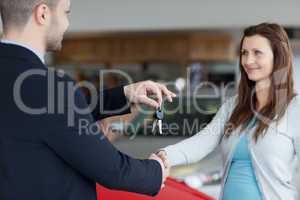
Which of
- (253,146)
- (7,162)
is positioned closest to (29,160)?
(7,162)

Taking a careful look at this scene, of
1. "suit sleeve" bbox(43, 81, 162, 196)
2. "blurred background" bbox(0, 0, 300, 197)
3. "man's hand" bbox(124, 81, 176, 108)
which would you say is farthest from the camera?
"blurred background" bbox(0, 0, 300, 197)

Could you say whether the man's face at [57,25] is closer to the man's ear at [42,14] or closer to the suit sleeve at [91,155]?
the man's ear at [42,14]

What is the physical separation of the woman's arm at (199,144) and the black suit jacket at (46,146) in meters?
0.48

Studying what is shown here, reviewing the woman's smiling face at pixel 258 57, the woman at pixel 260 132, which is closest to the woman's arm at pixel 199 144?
the woman at pixel 260 132

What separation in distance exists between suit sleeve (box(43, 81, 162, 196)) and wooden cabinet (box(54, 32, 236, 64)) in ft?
18.8

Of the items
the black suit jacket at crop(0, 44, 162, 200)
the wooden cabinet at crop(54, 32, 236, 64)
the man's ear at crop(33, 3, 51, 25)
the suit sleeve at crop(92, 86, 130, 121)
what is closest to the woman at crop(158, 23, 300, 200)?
the suit sleeve at crop(92, 86, 130, 121)

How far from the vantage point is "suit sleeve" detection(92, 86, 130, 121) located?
127 centimetres

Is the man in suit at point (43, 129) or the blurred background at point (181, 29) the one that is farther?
the blurred background at point (181, 29)

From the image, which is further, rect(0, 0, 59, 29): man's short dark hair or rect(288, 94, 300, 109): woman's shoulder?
rect(288, 94, 300, 109): woman's shoulder

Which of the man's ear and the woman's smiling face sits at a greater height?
the man's ear

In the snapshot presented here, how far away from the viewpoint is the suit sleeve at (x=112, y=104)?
1.27 m

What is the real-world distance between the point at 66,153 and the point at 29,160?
82 mm

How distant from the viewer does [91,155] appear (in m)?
0.92

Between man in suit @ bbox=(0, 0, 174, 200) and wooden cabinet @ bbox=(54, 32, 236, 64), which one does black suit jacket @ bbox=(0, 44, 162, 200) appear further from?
wooden cabinet @ bbox=(54, 32, 236, 64)
